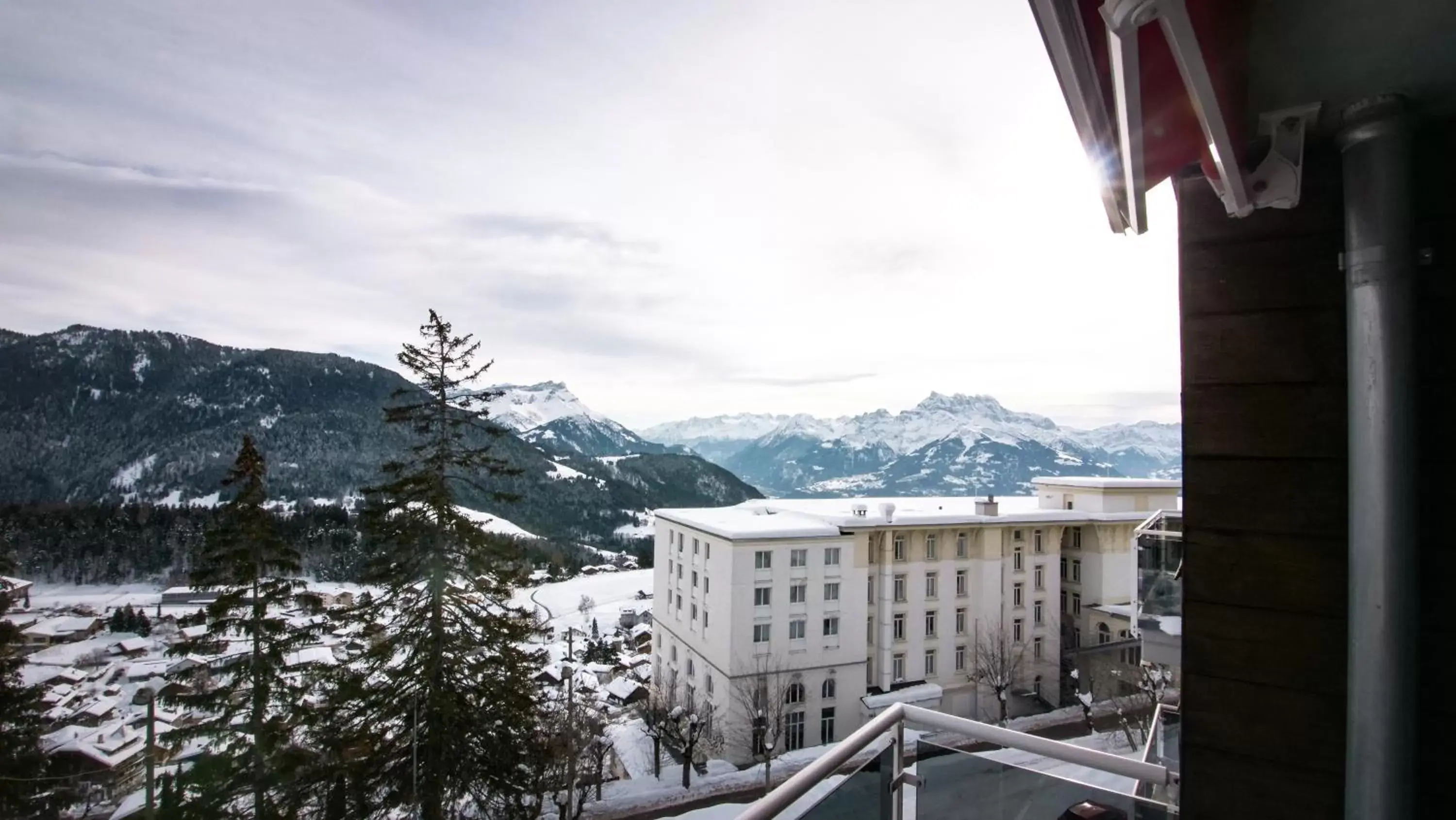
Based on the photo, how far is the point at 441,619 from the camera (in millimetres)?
12516

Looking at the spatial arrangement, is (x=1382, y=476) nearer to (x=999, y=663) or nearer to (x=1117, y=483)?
(x=999, y=663)

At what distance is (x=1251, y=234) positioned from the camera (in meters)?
1.40

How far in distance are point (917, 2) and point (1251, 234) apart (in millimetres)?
1586

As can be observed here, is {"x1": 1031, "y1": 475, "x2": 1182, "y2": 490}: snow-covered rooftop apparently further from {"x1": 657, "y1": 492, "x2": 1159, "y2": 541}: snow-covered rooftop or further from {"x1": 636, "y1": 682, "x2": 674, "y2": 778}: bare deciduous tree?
{"x1": 636, "y1": 682, "x2": 674, "y2": 778}: bare deciduous tree

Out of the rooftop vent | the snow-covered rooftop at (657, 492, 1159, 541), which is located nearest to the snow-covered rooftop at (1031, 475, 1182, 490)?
the snow-covered rooftop at (657, 492, 1159, 541)

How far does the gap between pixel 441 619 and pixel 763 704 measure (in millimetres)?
13056

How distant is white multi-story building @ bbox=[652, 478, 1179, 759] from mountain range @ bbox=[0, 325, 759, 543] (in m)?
28.5

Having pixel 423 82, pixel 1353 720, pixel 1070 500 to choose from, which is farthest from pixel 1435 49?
pixel 1070 500

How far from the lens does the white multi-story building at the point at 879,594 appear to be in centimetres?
2291

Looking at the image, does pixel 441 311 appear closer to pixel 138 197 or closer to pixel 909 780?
pixel 138 197

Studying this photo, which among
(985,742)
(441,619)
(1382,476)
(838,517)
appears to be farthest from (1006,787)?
(838,517)

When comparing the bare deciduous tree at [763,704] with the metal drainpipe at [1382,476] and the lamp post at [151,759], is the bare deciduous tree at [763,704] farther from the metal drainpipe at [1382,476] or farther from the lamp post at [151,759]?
the metal drainpipe at [1382,476]

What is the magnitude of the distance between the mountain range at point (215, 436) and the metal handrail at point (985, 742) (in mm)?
50076

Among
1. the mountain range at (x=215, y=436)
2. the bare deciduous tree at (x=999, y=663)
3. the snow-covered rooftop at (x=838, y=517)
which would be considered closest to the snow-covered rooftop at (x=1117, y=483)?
the snow-covered rooftop at (x=838, y=517)
